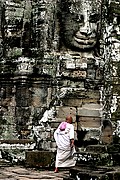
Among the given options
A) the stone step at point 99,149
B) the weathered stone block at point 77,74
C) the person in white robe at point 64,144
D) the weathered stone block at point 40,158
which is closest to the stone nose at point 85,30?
the weathered stone block at point 77,74

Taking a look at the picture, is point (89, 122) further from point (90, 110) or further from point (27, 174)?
point (27, 174)

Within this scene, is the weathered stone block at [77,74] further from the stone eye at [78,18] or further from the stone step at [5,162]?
the stone step at [5,162]

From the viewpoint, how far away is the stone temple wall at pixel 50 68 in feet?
42.4

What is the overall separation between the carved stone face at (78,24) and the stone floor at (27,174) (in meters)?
3.79

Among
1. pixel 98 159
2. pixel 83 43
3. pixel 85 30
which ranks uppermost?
→ pixel 85 30

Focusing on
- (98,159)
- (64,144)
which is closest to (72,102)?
(64,144)

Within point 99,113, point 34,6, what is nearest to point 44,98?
point 99,113

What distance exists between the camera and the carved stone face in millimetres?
→ 13391

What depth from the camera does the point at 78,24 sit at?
1348cm

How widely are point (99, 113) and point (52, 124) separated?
4.37 ft

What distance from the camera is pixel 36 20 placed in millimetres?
13336

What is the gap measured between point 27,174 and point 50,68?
3566 millimetres

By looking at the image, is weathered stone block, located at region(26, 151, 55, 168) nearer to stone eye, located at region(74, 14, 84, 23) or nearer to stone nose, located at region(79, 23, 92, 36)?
stone nose, located at region(79, 23, 92, 36)

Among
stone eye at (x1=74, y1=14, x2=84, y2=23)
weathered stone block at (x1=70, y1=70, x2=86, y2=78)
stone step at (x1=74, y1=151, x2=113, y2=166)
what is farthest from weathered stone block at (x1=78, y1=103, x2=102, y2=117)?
stone step at (x1=74, y1=151, x2=113, y2=166)
